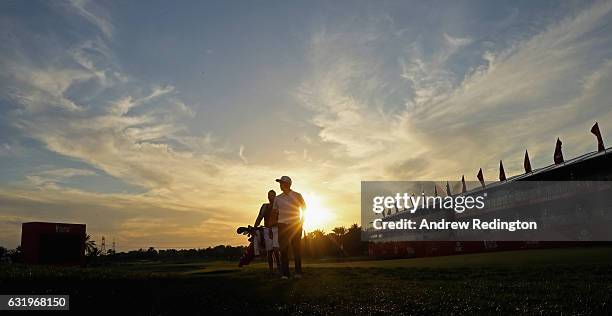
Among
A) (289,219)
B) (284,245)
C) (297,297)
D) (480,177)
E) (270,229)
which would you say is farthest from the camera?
(480,177)

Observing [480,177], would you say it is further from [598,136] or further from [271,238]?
[271,238]

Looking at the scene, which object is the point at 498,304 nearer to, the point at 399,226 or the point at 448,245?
the point at 448,245

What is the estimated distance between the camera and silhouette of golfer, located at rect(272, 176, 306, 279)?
11234mm

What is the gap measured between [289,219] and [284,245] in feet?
2.04

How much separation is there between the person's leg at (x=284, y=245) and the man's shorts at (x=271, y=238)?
44cm

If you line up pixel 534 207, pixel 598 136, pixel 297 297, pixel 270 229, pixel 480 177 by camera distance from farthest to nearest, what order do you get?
pixel 480 177, pixel 534 207, pixel 598 136, pixel 270 229, pixel 297 297

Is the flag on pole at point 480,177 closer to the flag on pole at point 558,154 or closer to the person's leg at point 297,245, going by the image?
the flag on pole at point 558,154

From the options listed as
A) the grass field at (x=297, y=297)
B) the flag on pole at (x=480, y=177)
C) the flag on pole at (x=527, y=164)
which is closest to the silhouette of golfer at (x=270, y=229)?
the grass field at (x=297, y=297)

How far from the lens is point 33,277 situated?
25.8 feet

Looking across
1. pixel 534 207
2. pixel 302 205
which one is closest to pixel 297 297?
pixel 302 205

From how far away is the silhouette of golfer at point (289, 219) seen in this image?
11.2 meters

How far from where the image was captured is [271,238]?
12.4 metres

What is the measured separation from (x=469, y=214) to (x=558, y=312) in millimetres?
71847

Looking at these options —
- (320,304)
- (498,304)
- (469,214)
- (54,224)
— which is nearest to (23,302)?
(320,304)
